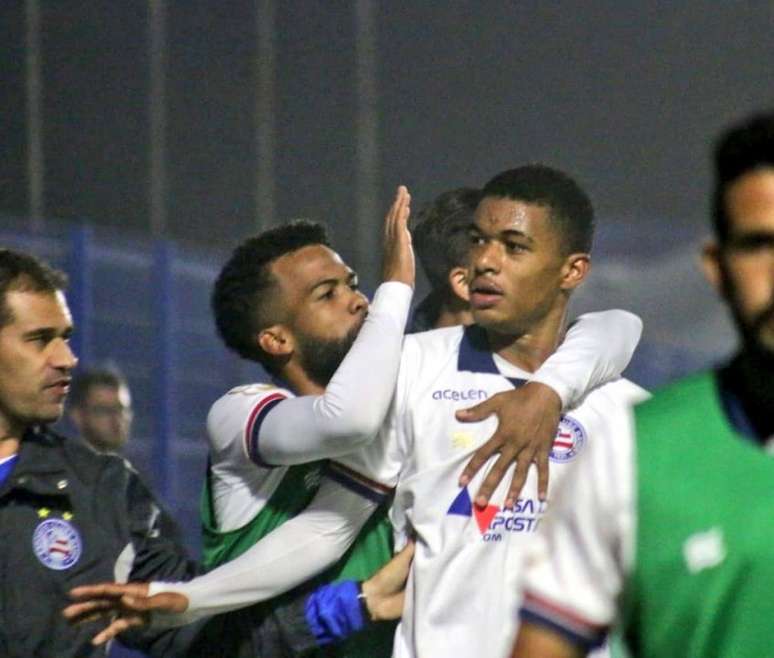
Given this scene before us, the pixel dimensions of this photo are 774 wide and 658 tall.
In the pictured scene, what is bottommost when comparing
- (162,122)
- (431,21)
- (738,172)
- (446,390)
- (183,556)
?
(183,556)

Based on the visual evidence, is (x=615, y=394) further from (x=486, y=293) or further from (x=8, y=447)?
(x=8, y=447)

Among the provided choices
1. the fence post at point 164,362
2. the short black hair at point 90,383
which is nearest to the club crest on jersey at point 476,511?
the short black hair at point 90,383

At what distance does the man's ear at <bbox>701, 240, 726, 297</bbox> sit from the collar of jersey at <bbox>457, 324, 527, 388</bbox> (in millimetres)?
1658

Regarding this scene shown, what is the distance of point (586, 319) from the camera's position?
13.8 feet

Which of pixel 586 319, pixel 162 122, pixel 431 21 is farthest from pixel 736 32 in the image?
pixel 586 319

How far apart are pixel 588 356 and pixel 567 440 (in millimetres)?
171

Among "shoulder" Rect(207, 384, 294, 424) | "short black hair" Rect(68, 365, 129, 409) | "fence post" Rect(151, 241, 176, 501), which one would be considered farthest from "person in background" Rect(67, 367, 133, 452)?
"shoulder" Rect(207, 384, 294, 424)

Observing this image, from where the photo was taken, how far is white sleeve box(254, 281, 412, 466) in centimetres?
373

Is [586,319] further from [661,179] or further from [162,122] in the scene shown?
[661,179]

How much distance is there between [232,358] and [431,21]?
6.29m

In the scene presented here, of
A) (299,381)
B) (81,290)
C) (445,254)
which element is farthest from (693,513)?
(81,290)

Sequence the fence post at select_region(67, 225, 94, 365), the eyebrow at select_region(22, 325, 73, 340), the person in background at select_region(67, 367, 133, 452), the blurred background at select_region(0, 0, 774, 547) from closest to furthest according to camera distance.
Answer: the eyebrow at select_region(22, 325, 73, 340)
the person in background at select_region(67, 367, 133, 452)
the fence post at select_region(67, 225, 94, 365)
the blurred background at select_region(0, 0, 774, 547)

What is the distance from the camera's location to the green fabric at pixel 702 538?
2.17 meters

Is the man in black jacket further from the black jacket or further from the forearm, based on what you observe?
the forearm
